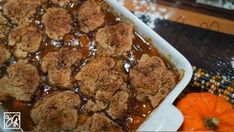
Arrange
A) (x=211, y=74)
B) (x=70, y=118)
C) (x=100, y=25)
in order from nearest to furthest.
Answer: (x=70, y=118) < (x=100, y=25) < (x=211, y=74)

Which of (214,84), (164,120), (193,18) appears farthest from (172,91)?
(193,18)

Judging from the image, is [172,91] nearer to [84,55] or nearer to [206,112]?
[206,112]

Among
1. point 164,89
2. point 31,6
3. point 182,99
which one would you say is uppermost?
point 31,6

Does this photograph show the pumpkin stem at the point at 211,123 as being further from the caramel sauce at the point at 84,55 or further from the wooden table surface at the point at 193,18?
the wooden table surface at the point at 193,18

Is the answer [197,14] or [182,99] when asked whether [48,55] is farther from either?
[197,14]

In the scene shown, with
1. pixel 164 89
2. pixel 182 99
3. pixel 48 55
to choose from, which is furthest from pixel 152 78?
pixel 48 55

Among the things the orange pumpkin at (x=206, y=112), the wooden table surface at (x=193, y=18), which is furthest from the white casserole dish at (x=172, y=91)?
the wooden table surface at (x=193, y=18)

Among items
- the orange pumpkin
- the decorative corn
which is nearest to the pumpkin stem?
the orange pumpkin
